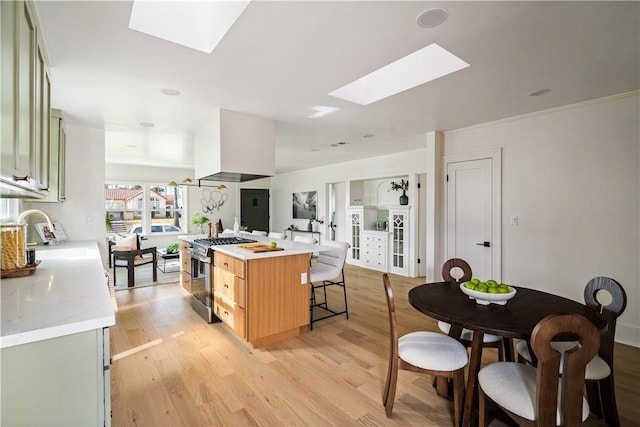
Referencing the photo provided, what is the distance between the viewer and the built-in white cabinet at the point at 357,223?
6.68 m

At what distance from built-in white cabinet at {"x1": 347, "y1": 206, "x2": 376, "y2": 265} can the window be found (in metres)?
4.58

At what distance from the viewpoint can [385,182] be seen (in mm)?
6844

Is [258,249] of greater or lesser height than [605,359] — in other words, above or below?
above

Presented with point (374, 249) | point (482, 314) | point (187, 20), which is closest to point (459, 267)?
point (482, 314)

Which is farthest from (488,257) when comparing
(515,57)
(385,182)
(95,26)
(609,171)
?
(95,26)

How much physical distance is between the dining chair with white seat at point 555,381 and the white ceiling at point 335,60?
5.38 feet

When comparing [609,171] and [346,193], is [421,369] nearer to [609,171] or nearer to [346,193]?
[609,171]

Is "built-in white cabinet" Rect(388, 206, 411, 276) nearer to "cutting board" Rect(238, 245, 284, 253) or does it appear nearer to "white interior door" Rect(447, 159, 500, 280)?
"white interior door" Rect(447, 159, 500, 280)

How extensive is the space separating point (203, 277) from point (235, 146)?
63.1 inches

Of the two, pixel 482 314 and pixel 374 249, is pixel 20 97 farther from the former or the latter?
pixel 374 249

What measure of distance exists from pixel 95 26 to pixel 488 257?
14.5 ft

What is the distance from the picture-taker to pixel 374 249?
6.43 m

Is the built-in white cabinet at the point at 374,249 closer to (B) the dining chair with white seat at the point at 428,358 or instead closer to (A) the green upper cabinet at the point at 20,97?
(B) the dining chair with white seat at the point at 428,358

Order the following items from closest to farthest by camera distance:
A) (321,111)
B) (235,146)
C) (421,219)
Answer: (321,111)
(235,146)
(421,219)
